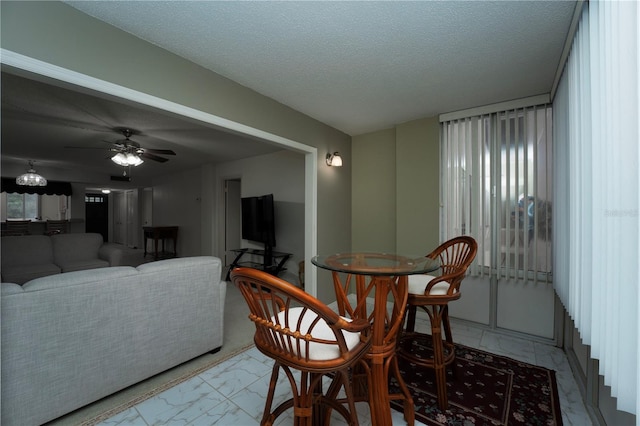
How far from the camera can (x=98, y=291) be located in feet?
5.31

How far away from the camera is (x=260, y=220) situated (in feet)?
15.1

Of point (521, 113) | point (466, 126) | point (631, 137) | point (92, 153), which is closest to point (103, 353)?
point (631, 137)

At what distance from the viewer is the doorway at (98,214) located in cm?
1032

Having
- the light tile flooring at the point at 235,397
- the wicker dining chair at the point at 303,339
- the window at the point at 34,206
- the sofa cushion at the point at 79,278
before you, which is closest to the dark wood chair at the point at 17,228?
the window at the point at 34,206

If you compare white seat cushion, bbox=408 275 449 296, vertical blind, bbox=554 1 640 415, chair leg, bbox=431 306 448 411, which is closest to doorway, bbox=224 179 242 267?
white seat cushion, bbox=408 275 449 296

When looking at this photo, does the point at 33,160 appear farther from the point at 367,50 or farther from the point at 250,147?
the point at 367,50

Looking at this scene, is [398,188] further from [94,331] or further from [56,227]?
[56,227]

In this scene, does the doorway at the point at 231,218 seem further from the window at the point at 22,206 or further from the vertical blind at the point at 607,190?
the window at the point at 22,206

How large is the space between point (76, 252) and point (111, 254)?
0.56 m

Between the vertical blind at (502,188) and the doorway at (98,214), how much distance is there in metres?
12.9

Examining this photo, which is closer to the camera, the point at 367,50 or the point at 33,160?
the point at 367,50

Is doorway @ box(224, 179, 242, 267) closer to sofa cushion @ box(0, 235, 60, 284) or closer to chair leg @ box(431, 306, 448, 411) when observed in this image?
sofa cushion @ box(0, 235, 60, 284)

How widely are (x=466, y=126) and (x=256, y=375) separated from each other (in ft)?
10.8

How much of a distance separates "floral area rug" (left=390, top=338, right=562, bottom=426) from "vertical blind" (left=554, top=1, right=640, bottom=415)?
63 cm
